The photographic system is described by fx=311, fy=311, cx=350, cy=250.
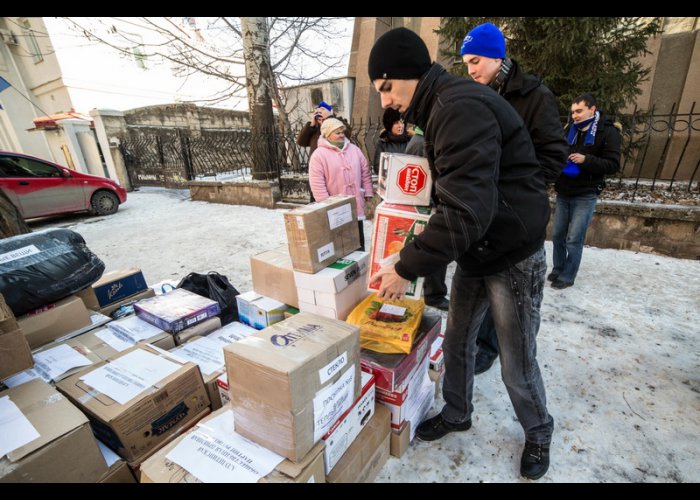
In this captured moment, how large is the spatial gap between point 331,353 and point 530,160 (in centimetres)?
102

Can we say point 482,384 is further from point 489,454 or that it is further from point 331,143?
point 331,143

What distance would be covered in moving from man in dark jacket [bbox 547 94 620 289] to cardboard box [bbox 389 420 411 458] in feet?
7.99

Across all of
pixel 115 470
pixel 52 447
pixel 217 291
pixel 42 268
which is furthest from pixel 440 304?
pixel 42 268

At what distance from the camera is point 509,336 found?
1325mm

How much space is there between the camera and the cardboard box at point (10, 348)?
1341mm

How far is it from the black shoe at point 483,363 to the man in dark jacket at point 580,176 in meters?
1.52

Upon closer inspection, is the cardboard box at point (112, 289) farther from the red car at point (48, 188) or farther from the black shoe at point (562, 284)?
the red car at point (48, 188)

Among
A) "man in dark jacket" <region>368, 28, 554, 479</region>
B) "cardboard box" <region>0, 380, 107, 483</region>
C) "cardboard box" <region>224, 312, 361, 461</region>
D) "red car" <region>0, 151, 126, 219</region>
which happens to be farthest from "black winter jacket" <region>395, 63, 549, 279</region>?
"red car" <region>0, 151, 126, 219</region>

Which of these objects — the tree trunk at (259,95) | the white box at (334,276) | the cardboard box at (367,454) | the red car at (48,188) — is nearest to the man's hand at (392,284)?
the white box at (334,276)

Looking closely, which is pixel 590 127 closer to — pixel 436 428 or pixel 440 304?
pixel 440 304

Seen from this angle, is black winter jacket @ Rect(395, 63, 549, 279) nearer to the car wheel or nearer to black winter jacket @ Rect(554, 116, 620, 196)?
black winter jacket @ Rect(554, 116, 620, 196)

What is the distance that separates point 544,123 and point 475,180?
1211 millimetres

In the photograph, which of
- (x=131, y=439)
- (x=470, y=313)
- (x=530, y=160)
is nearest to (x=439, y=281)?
(x=470, y=313)

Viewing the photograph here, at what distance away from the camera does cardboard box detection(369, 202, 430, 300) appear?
56.2 inches
